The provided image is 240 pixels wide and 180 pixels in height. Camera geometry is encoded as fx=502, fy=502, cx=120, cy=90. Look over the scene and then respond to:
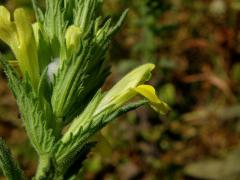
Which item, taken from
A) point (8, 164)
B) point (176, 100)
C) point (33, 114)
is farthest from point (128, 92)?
point (176, 100)

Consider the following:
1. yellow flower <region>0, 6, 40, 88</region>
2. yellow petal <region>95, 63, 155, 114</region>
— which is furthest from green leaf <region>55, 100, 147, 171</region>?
yellow flower <region>0, 6, 40, 88</region>

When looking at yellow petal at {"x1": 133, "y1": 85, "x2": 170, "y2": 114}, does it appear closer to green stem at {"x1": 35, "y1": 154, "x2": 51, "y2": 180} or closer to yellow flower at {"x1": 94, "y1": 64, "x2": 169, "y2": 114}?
yellow flower at {"x1": 94, "y1": 64, "x2": 169, "y2": 114}

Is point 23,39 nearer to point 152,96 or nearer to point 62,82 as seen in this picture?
point 62,82

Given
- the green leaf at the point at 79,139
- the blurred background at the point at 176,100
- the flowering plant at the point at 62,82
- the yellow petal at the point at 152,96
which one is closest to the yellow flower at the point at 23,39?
the flowering plant at the point at 62,82

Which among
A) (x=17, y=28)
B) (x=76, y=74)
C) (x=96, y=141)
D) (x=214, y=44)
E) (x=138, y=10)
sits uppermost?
(x=17, y=28)

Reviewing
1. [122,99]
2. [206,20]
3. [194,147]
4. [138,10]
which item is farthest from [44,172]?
[206,20]

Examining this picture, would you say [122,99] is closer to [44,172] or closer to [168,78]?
[44,172]
